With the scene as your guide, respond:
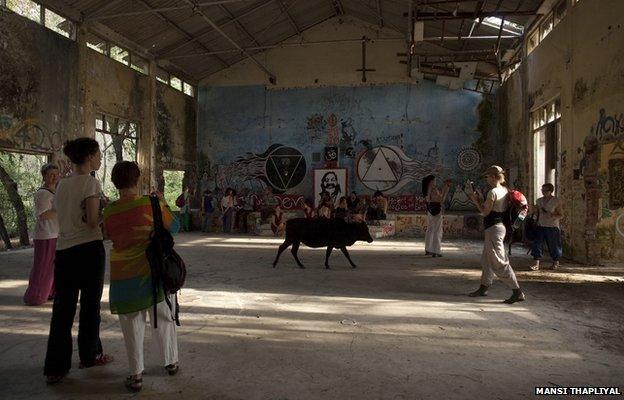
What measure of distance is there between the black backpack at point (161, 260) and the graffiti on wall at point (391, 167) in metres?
15.4

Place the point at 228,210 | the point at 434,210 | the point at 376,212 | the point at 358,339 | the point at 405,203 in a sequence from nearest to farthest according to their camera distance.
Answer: the point at 358,339 → the point at 434,210 → the point at 376,212 → the point at 228,210 → the point at 405,203

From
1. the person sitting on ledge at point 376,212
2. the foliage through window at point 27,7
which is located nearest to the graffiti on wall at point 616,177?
the person sitting on ledge at point 376,212

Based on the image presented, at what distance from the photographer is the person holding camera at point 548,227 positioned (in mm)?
8336

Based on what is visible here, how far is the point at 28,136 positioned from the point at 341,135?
1090cm

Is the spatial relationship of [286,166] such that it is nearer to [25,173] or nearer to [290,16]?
[290,16]

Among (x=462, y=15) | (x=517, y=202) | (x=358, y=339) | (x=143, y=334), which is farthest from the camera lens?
(x=462, y=15)

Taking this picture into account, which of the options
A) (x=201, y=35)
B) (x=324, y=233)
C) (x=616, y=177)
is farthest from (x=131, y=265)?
(x=201, y=35)

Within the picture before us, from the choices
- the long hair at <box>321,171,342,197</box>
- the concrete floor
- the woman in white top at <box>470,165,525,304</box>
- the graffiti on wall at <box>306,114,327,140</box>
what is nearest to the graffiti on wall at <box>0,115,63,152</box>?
the concrete floor

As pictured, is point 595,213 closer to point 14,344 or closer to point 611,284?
point 611,284

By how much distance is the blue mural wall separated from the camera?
17734 mm

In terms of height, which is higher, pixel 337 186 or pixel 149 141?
pixel 149 141

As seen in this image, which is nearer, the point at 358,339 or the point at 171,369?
the point at 171,369

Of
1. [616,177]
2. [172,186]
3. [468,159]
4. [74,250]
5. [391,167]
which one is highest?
[468,159]

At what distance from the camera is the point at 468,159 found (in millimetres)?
17578
